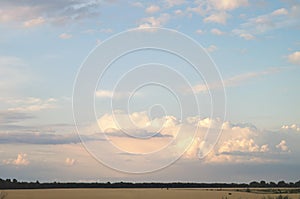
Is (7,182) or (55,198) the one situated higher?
(7,182)

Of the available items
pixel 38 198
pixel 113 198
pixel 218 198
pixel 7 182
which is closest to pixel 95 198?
pixel 113 198

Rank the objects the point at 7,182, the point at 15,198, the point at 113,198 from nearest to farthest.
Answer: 1. the point at 15,198
2. the point at 113,198
3. the point at 7,182

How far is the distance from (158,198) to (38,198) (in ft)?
66.3

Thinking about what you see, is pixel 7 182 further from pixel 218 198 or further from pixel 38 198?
pixel 218 198

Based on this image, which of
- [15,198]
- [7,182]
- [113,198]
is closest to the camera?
[15,198]

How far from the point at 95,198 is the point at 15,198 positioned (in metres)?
15.0

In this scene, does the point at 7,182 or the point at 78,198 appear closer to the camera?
the point at 78,198

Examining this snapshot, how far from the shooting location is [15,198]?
82062mm

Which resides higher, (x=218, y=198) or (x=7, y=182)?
(x=7, y=182)

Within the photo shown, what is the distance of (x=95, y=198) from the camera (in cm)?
9131

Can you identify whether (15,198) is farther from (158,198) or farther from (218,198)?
(218,198)

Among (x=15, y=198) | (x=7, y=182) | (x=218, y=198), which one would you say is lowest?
(x=15, y=198)

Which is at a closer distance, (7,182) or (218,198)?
(218,198)

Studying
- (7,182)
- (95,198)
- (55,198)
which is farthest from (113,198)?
(7,182)
